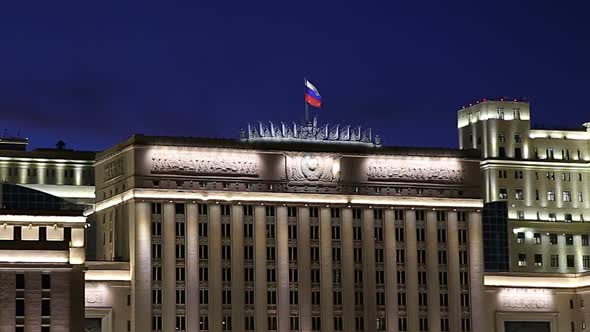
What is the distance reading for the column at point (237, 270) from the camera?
450 feet

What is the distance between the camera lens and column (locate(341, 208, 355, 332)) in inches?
5577

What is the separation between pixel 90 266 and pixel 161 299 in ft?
22.4

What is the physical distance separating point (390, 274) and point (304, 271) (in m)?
8.21

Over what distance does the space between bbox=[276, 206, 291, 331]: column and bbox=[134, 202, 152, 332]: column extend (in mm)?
11841

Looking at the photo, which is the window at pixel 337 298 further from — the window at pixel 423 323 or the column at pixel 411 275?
the window at pixel 423 323

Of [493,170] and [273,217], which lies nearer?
[273,217]

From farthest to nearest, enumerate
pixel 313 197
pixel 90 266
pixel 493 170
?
pixel 493 170 → pixel 313 197 → pixel 90 266

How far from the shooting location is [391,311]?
143 meters

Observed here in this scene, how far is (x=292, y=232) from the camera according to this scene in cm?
14138

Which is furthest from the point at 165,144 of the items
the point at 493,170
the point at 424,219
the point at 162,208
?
the point at 493,170

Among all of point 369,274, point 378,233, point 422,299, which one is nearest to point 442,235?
point 378,233

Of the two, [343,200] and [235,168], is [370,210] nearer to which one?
[343,200]

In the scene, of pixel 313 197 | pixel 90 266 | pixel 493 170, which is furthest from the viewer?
pixel 493 170

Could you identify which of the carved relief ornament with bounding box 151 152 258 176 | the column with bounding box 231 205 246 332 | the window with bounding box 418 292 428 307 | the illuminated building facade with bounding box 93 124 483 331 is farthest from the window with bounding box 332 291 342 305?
the carved relief ornament with bounding box 151 152 258 176
